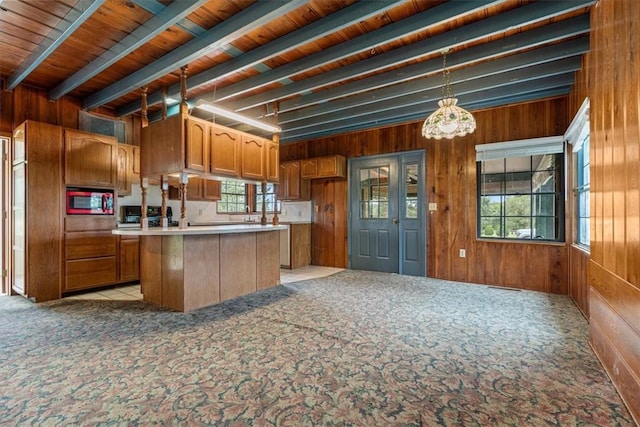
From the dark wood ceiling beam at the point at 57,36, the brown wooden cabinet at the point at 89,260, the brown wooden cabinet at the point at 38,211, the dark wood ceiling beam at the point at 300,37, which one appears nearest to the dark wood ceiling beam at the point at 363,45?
the dark wood ceiling beam at the point at 300,37

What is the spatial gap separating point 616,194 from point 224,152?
3551 millimetres

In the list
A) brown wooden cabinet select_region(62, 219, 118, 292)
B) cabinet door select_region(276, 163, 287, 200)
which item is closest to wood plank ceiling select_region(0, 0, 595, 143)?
brown wooden cabinet select_region(62, 219, 118, 292)

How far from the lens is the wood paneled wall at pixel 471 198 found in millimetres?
4137

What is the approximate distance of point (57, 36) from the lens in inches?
113

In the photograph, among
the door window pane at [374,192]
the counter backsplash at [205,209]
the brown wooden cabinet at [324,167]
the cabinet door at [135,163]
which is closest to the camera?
the cabinet door at [135,163]

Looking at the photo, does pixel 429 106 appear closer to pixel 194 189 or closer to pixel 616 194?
pixel 616 194

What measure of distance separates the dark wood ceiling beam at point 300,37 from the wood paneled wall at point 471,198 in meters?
2.96

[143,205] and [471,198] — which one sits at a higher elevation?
[471,198]

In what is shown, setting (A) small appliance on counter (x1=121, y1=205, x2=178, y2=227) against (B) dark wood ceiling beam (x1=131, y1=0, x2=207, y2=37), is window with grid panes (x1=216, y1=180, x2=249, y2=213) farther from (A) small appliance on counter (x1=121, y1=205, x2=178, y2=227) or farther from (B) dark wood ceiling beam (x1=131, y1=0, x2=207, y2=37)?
(B) dark wood ceiling beam (x1=131, y1=0, x2=207, y2=37)

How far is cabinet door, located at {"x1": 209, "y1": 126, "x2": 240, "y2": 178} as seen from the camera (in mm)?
3617

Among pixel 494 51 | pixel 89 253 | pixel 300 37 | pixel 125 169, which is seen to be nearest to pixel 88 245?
pixel 89 253

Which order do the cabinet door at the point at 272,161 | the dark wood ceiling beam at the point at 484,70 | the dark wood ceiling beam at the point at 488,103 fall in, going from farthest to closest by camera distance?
the cabinet door at the point at 272,161 < the dark wood ceiling beam at the point at 488,103 < the dark wood ceiling beam at the point at 484,70

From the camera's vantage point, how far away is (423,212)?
5.06 m

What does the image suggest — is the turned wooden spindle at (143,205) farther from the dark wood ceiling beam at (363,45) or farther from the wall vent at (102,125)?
the wall vent at (102,125)
